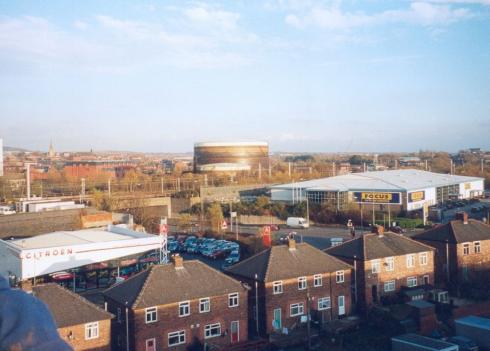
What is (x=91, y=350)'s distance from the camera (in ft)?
31.3

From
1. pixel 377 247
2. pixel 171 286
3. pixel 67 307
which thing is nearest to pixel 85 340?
pixel 67 307

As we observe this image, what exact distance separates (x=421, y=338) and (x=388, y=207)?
16.2 m

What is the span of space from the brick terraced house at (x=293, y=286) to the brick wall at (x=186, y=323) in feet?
2.12

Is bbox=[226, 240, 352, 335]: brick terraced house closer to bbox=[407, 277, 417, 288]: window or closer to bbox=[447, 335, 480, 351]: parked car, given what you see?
bbox=[407, 277, 417, 288]: window

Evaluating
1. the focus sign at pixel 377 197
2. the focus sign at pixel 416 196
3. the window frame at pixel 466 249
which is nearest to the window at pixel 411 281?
the window frame at pixel 466 249

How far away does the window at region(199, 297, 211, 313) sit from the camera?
10.6m

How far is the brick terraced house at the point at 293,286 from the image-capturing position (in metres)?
11.7

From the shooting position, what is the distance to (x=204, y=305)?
10695 mm

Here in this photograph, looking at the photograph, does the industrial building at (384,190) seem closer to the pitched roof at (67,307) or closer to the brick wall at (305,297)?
the brick wall at (305,297)

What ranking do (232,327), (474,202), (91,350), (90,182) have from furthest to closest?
(90,182)
(474,202)
(232,327)
(91,350)

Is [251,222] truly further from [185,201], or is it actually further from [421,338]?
[421,338]

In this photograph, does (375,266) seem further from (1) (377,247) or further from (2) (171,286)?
(2) (171,286)

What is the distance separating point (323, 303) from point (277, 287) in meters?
1.40

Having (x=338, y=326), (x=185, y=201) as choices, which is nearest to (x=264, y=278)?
(x=338, y=326)
